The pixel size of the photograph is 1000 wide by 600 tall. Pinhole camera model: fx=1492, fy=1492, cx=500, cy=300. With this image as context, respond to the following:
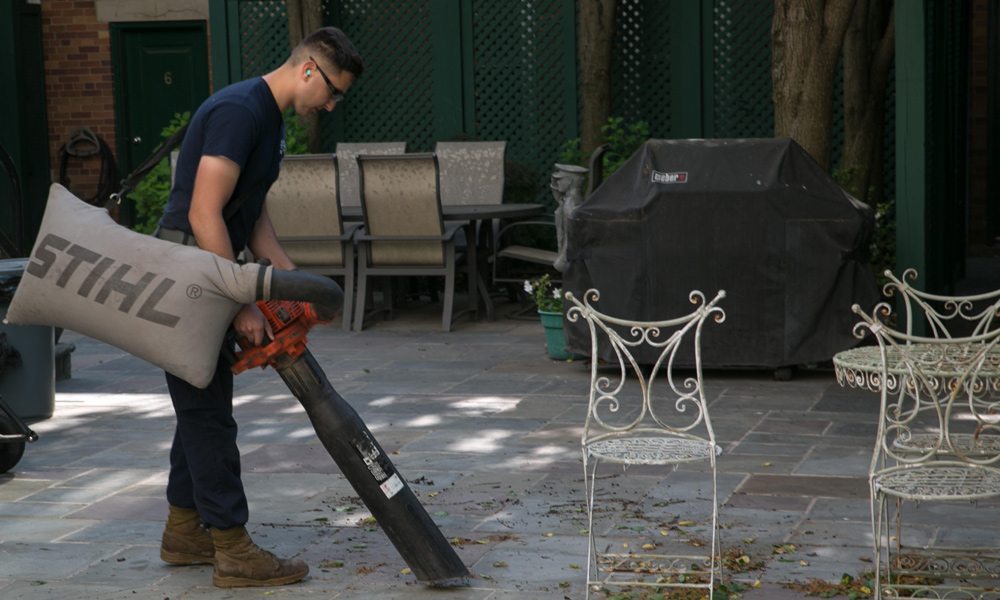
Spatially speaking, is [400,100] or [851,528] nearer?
[851,528]

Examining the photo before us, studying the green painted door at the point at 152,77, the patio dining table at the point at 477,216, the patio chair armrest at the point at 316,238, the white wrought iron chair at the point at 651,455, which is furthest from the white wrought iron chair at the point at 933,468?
the green painted door at the point at 152,77

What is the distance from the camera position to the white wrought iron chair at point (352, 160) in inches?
487

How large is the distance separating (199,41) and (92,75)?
1.19 meters

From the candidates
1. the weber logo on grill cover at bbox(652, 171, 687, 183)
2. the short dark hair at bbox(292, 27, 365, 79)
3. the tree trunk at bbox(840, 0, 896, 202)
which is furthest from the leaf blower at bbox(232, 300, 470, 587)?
the tree trunk at bbox(840, 0, 896, 202)

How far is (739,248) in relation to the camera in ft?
26.9

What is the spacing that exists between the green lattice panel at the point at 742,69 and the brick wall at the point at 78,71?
21.7 ft

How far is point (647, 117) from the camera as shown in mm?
12891

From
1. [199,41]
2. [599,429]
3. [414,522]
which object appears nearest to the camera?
[414,522]

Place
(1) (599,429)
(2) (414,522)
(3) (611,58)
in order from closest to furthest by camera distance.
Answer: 1. (2) (414,522)
2. (1) (599,429)
3. (3) (611,58)

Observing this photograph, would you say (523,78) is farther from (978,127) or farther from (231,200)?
(231,200)

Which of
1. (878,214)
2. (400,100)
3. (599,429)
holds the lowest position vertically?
(599,429)

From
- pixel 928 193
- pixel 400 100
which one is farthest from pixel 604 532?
pixel 400 100

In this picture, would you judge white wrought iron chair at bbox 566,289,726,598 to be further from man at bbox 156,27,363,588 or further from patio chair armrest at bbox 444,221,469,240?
patio chair armrest at bbox 444,221,469,240

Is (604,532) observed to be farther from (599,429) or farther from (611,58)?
(611,58)
